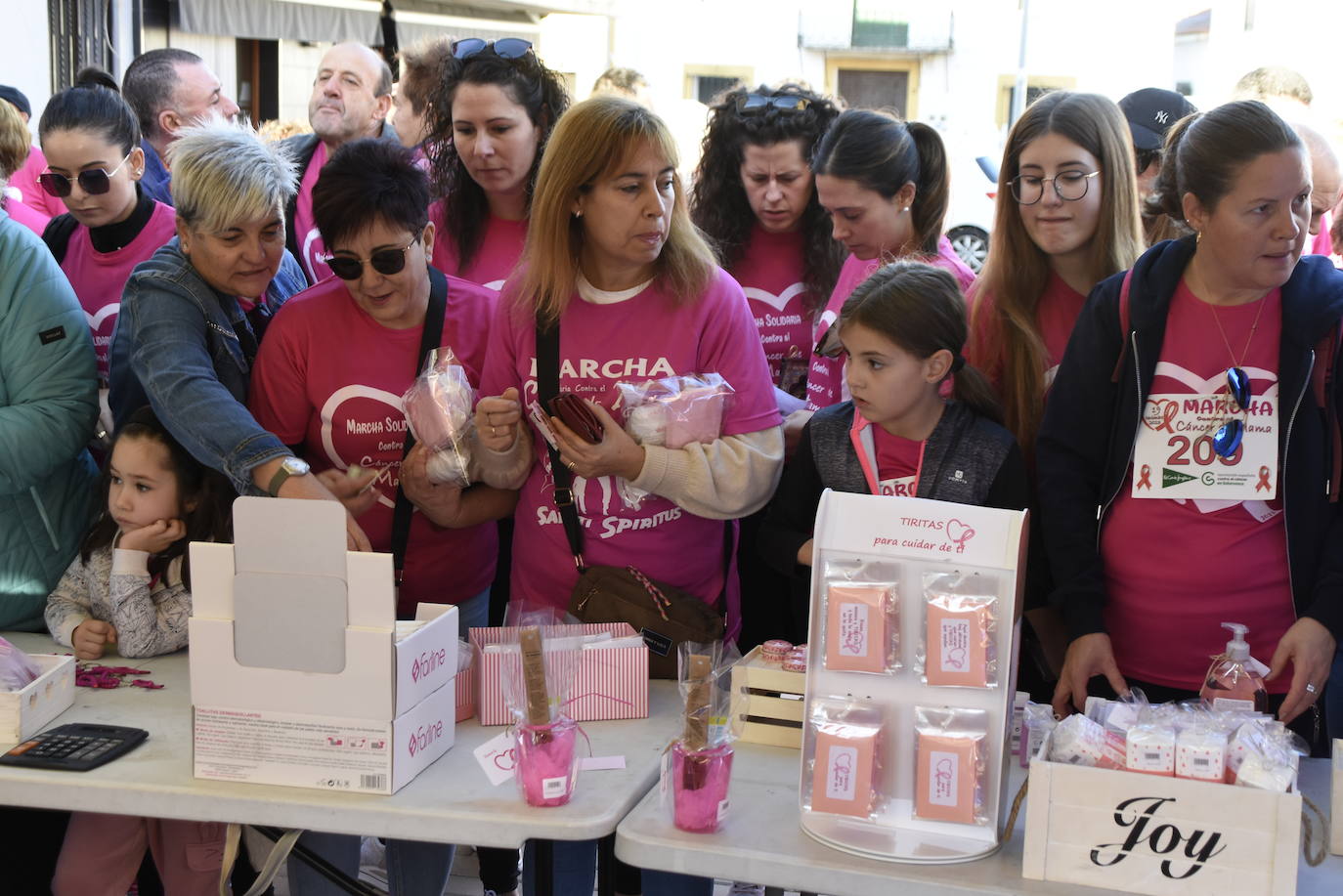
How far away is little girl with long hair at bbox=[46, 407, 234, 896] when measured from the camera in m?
2.35

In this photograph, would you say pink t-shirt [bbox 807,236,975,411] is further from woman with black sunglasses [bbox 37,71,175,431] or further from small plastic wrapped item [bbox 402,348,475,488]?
woman with black sunglasses [bbox 37,71,175,431]

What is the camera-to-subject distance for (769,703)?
6.68 ft

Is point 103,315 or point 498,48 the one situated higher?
point 498,48

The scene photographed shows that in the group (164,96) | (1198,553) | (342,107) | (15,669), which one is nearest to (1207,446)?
Result: (1198,553)

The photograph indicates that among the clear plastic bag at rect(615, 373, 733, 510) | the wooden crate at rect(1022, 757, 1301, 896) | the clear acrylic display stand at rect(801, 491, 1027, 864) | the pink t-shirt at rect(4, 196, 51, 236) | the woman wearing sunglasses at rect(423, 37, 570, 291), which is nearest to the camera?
the wooden crate at rect(1022, 757, 1301, 896)

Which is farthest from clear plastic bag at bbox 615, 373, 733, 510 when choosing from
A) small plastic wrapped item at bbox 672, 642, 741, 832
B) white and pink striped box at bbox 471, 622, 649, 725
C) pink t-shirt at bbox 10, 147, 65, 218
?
pink t-shirt at bbox 10, 147, 65, 218

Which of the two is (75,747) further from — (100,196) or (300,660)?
(100,196)

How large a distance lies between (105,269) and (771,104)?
1718 mm

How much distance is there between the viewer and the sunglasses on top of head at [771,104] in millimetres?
3172

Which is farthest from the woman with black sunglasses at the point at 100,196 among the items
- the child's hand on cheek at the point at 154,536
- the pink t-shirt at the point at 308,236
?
the child's hand on cheek at the point at 154,536

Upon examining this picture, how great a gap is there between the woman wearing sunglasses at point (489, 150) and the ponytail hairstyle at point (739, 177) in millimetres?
465

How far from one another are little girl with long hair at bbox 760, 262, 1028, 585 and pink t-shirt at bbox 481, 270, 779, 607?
0.16 metres

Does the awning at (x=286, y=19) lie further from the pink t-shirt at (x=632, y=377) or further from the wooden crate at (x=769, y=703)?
the wooden crate at (x=769, y=703)

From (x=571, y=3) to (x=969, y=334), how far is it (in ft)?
48.2
